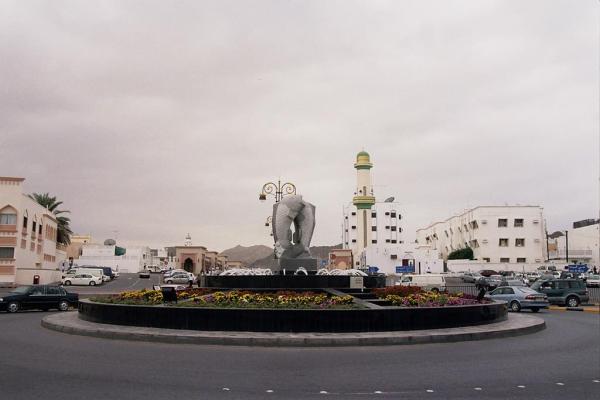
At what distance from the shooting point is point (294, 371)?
10062 mm

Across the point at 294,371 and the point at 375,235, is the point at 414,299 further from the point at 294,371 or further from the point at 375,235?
the point at 375,235

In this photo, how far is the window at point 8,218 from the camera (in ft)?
160

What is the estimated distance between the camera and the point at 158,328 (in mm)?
15031

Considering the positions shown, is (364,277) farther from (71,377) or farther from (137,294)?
(71,377)

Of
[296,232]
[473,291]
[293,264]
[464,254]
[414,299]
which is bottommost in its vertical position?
[473,291]

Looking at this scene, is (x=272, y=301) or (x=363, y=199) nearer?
(x=272, y=301)

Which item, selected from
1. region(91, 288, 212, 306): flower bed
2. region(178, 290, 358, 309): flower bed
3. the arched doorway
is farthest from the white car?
the arched doorway

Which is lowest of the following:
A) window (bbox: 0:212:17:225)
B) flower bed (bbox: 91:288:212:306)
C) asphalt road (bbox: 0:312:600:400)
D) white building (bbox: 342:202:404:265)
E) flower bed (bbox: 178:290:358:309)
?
asphalt road (bbox: 0:312:600:400)

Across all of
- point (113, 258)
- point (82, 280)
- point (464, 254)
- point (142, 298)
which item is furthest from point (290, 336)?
point (113, 258)

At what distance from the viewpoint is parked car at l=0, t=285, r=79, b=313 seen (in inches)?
915

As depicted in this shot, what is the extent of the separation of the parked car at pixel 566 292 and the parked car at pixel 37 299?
24.0 metres

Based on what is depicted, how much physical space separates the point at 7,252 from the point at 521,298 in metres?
42.3

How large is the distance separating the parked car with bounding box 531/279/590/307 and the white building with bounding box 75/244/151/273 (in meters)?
82.7

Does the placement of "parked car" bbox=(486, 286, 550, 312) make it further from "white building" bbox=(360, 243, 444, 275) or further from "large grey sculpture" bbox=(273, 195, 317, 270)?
"white building" bbox=(360, 243, 444, 275)
